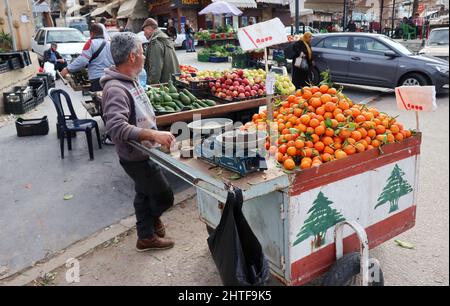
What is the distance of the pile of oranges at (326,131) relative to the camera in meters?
2.60

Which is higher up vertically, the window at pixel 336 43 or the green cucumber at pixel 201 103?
the window at pixel 336 43

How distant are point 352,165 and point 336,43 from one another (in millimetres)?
9910

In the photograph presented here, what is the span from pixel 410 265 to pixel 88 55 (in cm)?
548

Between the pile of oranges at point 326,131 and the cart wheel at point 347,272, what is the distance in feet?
2.19

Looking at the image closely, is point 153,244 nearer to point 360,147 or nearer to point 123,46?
point 123,46

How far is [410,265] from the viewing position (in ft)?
10.9

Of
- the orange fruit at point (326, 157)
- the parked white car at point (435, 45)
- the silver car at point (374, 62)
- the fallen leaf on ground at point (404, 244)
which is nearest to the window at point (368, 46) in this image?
the silver car at point (374, 62)

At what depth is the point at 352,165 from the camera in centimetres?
267

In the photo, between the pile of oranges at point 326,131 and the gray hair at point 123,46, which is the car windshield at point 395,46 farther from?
the gray hair at point 123,46

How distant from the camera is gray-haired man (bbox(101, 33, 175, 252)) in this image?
2938 mm

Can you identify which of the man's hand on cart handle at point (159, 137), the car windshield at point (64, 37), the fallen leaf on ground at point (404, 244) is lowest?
the fallen leaf on ground at point (404, 244)

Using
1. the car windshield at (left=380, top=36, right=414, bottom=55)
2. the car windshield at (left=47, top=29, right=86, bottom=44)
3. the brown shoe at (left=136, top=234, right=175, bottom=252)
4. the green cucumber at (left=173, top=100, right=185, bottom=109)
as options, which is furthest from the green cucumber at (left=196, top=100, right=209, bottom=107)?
the car windshield at (left=47, top=29, right=86, bottom=44)

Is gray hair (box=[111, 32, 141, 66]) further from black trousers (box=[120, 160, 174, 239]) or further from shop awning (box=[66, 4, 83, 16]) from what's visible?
shop awning (box=[66, 4, 83, 16])
